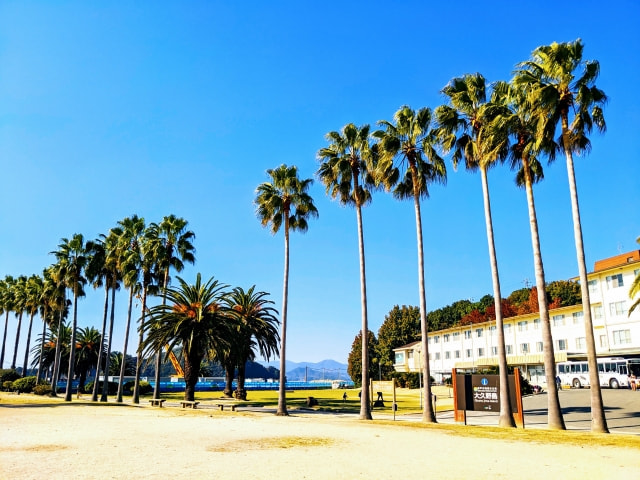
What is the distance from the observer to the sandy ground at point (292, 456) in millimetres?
10812

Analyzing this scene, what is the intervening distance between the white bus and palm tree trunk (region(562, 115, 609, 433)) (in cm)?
3311

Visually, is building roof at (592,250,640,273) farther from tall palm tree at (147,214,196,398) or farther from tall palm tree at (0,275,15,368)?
tall palm tree at (0,275,15,368)

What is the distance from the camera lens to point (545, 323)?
2144 centimetres

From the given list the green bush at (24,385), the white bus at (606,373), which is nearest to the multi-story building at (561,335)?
the white bus at (606,373)

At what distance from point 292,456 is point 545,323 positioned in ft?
44.4

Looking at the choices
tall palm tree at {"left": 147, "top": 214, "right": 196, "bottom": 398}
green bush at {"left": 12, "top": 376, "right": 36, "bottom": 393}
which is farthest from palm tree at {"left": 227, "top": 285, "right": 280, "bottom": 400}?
green bush at {"left": 12, "top": 376, "right": 36, "bottom": 393}

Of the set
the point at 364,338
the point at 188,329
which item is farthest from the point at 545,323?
the point at 188,329

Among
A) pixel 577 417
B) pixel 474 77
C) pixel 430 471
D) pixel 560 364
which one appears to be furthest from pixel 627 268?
pixel 430 471

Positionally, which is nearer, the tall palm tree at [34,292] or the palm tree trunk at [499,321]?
the palm tree trunk at [499,321]

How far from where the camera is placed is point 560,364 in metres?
62.3

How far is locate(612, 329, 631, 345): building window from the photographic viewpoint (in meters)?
55.7

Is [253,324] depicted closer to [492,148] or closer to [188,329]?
[188,329]

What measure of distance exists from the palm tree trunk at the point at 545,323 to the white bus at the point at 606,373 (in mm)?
32292

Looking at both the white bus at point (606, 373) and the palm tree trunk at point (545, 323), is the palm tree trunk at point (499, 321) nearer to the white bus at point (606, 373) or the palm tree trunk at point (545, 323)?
the palm tree trunk at point (545, 323)
